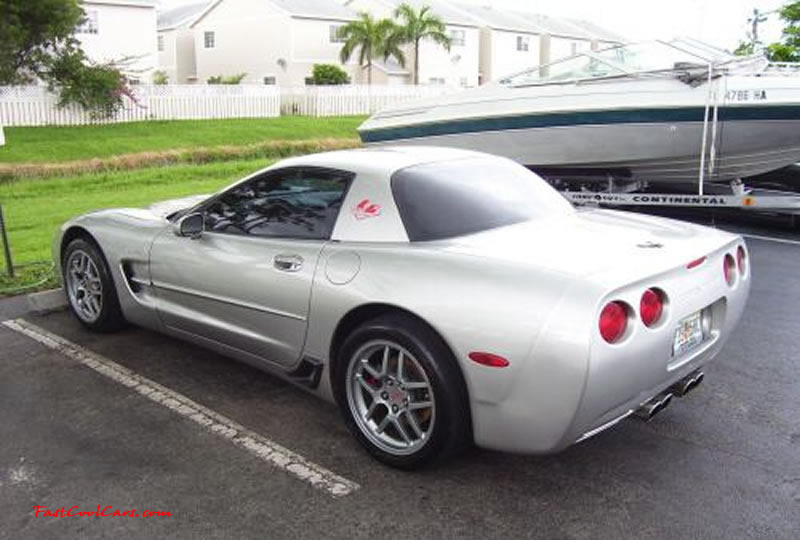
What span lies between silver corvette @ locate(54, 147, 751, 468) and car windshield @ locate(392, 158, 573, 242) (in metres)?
0.01

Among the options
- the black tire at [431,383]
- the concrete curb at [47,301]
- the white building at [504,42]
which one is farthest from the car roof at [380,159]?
the white building at [504,42]

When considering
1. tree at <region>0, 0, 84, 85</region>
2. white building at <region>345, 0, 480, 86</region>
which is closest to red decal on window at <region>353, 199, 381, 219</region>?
tree at <region>0, 0, 84, 85</region>

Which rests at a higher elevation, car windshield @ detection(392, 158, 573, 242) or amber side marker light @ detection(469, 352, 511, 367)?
car windshield @ detection(392, 158, 573, 242)

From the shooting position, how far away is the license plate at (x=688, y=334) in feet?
11.0

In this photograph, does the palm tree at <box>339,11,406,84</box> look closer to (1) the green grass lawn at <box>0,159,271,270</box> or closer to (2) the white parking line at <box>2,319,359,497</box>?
(1) the green grass lawn at <box>0,159,271,270</box>

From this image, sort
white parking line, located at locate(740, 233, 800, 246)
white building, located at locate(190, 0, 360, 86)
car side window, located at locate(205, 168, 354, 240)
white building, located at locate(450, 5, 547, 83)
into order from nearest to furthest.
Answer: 1. car side window, located at locate(205, 168, 354, 240)
2. white parking line, located at locate(740, 233, 800, 246)
3. white building, located at locate(190, 0, 360, 86)
4. white building, located at locate(450, 5, 547, 83)

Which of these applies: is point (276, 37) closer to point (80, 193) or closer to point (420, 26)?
point (420, 26)

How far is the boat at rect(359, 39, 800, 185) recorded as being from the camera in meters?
8.26

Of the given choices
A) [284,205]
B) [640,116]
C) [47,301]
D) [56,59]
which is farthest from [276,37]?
[284,205]

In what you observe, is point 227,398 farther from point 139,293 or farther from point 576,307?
point 576,307

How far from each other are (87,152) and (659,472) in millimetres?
20878

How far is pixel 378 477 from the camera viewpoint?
349 cm

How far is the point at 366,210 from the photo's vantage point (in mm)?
3883

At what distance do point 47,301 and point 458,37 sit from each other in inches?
1730
